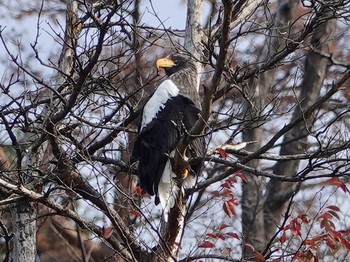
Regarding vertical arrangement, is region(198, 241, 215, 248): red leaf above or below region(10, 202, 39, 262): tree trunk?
below

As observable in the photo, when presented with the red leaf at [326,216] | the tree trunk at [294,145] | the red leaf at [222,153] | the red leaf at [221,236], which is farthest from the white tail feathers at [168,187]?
the tree trunk at [294,145]

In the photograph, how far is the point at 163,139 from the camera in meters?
7.31

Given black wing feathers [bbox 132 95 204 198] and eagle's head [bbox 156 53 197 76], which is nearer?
black wing feathers [bbox 132 95 204 198]

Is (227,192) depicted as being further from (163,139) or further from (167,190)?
(163,139)

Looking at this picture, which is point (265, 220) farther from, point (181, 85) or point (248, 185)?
point (181, 85)

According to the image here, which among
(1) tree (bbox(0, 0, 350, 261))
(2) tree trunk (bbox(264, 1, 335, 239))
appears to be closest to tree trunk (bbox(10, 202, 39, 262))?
(1) tree (bbox(0, 0, 350, 261))

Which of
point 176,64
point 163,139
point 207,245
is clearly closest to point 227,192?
point 207,245

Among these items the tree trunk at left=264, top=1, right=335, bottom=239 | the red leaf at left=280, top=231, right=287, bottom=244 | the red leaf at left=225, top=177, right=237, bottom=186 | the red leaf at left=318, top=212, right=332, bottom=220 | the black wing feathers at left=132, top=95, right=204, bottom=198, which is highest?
the tree trunk at left=264, top=1, right=335, bottom=239

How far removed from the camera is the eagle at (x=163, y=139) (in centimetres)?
714

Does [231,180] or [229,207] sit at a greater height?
[231,180]

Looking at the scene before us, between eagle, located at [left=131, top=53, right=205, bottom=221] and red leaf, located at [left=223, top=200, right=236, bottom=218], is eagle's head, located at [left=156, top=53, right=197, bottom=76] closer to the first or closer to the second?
eagle, located at [left=131, top=53, right=205, bottom=221]

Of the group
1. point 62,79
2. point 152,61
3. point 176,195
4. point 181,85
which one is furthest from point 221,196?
point 152,61

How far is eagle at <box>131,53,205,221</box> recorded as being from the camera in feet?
23.4

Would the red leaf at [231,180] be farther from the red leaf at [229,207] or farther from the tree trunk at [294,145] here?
the tree trunk at [294,145]
